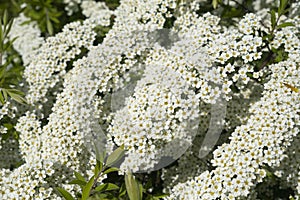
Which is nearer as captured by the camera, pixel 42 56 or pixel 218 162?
pixel 218 162

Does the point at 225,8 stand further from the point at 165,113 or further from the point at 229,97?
the point at 165,113

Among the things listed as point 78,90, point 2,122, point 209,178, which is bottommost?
point 209,178

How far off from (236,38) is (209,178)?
1.15 metres

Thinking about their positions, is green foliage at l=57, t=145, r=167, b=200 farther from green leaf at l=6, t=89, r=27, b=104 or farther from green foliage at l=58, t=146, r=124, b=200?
green leaf at l=6, t=89, r=27, b=104

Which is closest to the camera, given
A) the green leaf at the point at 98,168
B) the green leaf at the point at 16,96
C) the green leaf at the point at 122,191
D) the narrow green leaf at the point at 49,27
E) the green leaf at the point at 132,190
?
the green leaf at the point at 132,190

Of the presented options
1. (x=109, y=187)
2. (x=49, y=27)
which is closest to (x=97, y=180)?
(x=109, y=187)

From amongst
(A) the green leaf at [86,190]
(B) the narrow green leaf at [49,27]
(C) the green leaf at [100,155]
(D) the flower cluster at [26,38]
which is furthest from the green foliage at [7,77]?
(A) the green leaf at [86,190]

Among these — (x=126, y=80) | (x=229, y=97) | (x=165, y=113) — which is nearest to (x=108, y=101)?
(x=126, y=80)

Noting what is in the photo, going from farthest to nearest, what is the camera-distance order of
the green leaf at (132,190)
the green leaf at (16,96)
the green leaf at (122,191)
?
the green leaf at (16,96)
the green leaf at (122,191)
the green leaf at (132,190)

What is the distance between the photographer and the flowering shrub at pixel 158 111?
→ 3197mm

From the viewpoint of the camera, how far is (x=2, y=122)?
3.97 meters

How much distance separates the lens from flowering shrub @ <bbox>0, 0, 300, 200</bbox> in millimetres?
3197

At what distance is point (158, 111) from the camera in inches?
128

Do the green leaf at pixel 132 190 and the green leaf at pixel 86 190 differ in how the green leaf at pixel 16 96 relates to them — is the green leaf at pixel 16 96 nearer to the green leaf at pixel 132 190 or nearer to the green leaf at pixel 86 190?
the green leaf at pixel 86 190
